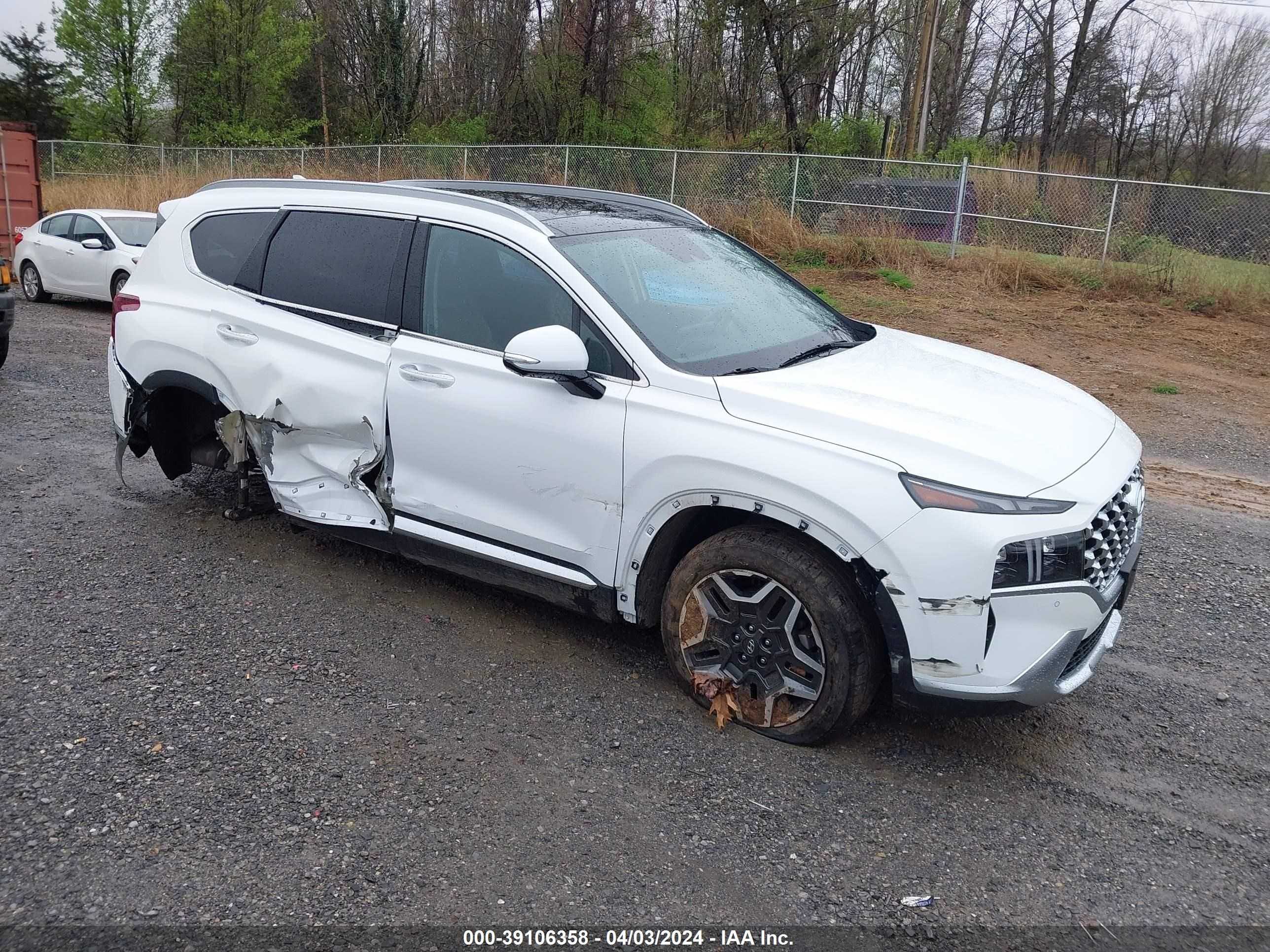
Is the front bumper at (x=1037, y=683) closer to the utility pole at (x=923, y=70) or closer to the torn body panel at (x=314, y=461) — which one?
the torn body panel at (x=314, y=461)

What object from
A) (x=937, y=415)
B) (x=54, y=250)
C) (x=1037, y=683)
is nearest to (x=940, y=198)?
(x=54, y=250)

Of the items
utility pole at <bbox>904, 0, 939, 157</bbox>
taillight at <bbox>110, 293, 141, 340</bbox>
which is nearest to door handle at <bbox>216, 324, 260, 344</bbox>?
taillight at <bbox>110, 293, 141, 340</bbox>

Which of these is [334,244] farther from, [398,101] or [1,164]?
[398,101]

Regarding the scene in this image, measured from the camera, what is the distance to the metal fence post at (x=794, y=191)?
1819 centimetres

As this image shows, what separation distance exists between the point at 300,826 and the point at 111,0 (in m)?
41.6

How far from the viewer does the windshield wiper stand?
4.02 m

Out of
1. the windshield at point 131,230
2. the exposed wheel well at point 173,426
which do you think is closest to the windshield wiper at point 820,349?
the exposed wheel well at point 173,426

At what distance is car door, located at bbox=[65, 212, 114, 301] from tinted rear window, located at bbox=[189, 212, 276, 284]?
1023 cm

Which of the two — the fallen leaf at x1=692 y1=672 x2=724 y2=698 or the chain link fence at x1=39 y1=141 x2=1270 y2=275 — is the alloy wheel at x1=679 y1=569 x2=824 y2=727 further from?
the chain link fence at x1=39 y1=141 x2=1270 y2=275

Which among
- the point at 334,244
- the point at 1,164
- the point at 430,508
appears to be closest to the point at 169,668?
the point at 430,508

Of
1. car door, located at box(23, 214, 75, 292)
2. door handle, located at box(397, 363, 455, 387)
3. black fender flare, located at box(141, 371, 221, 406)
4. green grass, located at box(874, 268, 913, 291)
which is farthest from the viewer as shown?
green grass, located at box(874, 268, 913, 291)

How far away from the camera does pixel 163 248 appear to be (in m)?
5.38

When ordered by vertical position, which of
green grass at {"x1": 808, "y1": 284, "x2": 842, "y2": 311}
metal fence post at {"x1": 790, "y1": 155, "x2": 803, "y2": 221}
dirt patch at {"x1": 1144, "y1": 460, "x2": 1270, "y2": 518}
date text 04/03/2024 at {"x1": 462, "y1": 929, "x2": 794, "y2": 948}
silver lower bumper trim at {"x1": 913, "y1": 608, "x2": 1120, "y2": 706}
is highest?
metal fence post at {"x1": 790, "y1": 155, "x2": 803, "y2": 221}

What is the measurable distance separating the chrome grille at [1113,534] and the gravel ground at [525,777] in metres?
0.74
